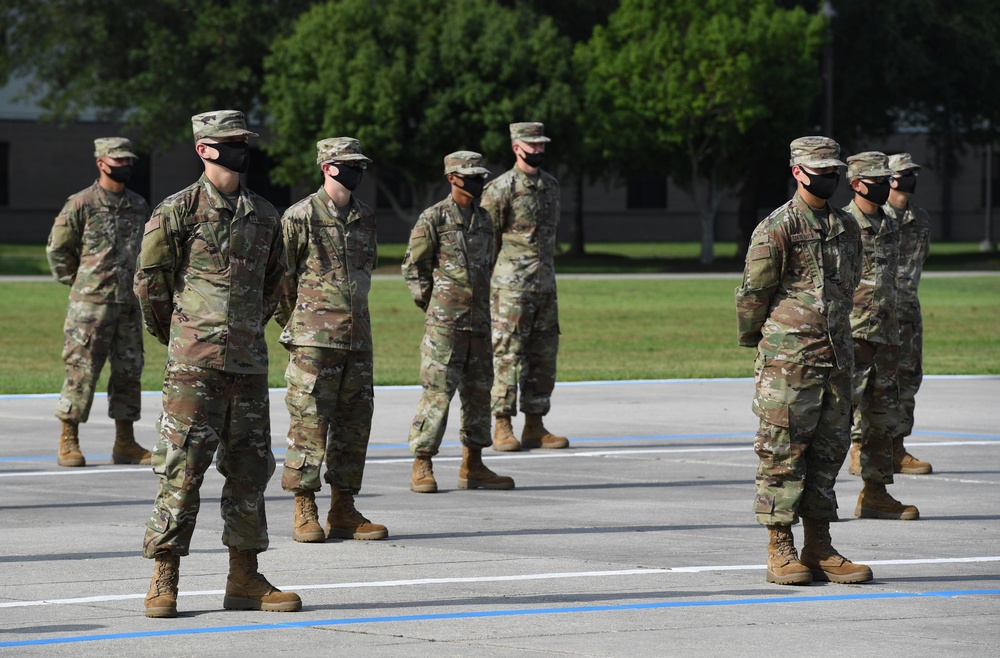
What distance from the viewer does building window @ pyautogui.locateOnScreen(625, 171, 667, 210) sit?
74938 mm

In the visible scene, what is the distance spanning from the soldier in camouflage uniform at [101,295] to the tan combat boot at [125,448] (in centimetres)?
2

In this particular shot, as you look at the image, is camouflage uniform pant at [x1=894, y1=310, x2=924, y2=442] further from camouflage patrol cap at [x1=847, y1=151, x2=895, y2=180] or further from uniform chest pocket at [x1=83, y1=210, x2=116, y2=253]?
uniform chest pocket at [x1=83, y1=210, x2=116, y2=253]

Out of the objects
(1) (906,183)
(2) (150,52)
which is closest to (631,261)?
(2) (150,52)

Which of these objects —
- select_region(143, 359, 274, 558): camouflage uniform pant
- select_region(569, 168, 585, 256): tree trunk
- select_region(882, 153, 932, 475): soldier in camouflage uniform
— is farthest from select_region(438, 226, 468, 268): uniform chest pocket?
select_region(569, 168, 585, 256): tree trunk

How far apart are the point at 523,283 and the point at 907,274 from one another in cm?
305

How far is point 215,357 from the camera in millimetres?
7535

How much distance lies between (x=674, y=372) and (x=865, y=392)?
982cm

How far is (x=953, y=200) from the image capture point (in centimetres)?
7738

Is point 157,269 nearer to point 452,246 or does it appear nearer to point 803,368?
point 803,368

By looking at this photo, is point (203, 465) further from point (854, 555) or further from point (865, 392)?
point (865, 392)

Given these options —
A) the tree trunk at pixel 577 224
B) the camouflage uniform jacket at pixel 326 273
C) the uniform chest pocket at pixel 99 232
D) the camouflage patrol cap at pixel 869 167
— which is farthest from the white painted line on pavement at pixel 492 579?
the tree trunk at pixel 577 224

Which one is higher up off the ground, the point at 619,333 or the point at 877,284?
the point at 877,284

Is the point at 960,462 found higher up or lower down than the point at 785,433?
lower down

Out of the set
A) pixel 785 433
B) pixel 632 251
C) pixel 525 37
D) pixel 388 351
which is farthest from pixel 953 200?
pixel 785 433
